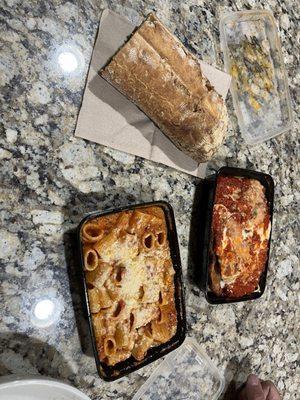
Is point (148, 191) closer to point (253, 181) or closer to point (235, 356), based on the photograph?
point (253, 181)

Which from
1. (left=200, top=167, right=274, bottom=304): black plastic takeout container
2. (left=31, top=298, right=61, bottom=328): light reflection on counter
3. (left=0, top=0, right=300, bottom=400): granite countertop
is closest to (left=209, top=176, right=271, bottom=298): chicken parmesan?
(left=200, top=167, right=274, bottom=304): black plastic takeout container

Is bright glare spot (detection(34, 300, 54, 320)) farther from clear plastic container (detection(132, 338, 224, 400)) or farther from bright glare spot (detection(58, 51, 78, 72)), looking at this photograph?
bright glare spot (detection(58, 51, 78, 72))

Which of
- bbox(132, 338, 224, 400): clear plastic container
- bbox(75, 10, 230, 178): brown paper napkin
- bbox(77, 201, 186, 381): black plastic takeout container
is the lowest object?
bbox(132, 338, 224, 400): clear plastic container

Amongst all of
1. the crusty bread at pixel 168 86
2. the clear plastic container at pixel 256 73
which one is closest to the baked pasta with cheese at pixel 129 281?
the crusty bread at pixel 168 86

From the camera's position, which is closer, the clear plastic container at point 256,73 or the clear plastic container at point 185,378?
the clear plastic container at point 185,378

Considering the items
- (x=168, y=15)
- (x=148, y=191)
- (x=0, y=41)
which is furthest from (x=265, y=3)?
(x=0, y=41)

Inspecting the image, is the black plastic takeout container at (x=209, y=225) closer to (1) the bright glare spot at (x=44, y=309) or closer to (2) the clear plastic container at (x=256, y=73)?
(2) the clear plastic container at (x=256, y=73)
